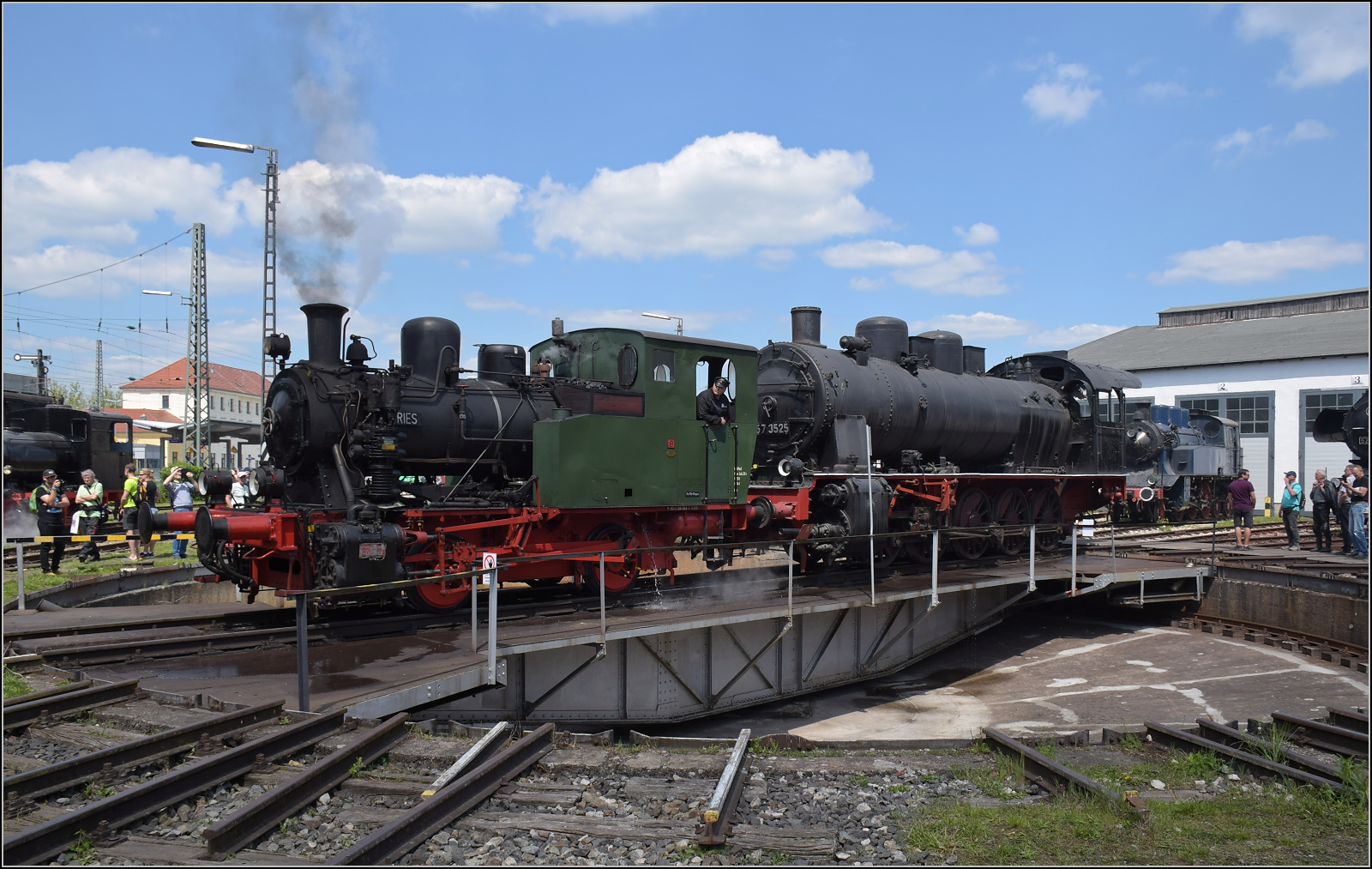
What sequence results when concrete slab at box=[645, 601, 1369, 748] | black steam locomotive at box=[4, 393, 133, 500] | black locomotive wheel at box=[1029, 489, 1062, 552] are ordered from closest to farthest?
concrete slab at box=[645, 601, 1369, 748] → black locomotive wheel at box=[1029, 489, 1062, 552] → black steam locomotive at box=[4, 393, 133, 500]

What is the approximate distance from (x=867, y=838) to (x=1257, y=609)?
1369 centimetres

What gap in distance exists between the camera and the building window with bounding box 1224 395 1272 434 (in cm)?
3297

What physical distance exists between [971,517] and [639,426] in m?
7.59

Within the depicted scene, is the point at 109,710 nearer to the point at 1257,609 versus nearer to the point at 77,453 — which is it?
the point at 1257,609

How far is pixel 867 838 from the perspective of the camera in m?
5.12

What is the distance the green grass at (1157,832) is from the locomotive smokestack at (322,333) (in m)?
7.87

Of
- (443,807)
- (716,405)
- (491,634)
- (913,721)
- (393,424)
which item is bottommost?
(913,721)

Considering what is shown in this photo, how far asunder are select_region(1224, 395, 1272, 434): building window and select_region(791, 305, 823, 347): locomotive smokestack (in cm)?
2574

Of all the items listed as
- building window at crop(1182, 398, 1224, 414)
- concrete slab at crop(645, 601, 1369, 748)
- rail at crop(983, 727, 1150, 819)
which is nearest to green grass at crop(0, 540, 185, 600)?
concrete slab at crop(645, 601, 1369, 748)

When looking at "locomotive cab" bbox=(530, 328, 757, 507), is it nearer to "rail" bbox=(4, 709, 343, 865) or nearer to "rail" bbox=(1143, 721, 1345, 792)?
"rail" bbox=(4, 709, 343, 865)

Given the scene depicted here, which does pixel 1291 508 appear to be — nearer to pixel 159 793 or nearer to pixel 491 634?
pixel 491 634

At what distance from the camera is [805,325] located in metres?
15.1

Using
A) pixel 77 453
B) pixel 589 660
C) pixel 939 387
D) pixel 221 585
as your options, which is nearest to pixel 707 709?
pixel 589 660

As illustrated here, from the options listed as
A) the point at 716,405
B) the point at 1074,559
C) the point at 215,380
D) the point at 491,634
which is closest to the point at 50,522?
the point at 716,405
